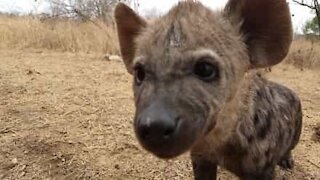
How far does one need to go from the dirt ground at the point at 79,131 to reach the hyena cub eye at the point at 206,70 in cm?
152

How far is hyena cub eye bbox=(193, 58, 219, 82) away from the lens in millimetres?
2322

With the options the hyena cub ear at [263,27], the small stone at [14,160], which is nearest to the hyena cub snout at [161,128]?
the hyena cub ear at [263,27]

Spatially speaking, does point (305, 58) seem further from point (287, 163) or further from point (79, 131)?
point (79, 131)

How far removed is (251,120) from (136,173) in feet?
3.80

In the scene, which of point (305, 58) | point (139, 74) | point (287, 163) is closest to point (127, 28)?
point (139, 74)

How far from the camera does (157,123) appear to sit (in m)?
2.03

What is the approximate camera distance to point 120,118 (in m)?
4.62

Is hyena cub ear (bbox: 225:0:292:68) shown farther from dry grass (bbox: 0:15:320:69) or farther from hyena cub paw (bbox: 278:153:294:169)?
dry grass (bbox: 0:15:320:69)

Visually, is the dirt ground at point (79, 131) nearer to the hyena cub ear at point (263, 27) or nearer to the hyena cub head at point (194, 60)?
the hyena cub head at point (194, 60)

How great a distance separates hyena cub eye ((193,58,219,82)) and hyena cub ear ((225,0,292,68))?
18.2 inches

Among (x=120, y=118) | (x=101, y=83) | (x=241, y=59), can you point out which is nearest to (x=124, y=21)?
(x=241, y=59)

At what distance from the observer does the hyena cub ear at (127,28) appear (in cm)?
304

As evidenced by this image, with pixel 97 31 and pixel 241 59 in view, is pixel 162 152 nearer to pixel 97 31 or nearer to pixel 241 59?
pixel 241 59

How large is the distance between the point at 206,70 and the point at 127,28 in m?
0.91
